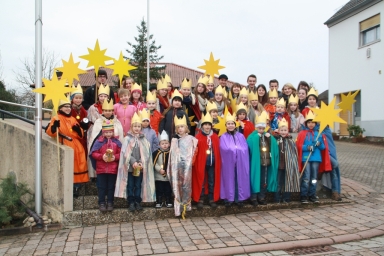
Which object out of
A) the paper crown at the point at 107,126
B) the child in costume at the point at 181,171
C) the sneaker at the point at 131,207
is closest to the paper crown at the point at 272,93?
the child in costume at the point at 181,171

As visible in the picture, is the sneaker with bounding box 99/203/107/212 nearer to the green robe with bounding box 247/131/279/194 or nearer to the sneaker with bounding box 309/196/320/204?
the green robe with bounding box 247/131/279/194

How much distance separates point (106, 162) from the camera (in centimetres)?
589

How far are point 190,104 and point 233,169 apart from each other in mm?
1799

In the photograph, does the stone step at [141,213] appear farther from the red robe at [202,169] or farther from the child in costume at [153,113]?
the child in costume at [153,113]

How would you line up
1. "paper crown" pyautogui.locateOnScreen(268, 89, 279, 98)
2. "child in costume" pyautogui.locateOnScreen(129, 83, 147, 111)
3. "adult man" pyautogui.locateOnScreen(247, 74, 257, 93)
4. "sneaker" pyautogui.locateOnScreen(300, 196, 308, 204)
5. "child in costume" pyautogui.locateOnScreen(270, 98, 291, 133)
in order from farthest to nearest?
"adult man" pyautogui.locateOnScreen(247, 74, 257, 93) < "paper crown" pyautogui.locateOnScreen(268, 89, 279, 98) < "child in costume" pyautogui.locateOnScreen(270, 98, 291, 133) < "child in costume" pyautogui.locateOnScreen(129, 83, 147, 111) < "sneaker" pyautogui.locateOnScreen(300, 196, 308, 204)

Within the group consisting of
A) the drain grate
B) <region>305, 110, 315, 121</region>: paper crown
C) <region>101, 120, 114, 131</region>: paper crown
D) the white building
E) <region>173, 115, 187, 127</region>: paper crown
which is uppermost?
the white building

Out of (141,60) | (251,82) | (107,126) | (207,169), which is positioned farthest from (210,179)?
(141,60)

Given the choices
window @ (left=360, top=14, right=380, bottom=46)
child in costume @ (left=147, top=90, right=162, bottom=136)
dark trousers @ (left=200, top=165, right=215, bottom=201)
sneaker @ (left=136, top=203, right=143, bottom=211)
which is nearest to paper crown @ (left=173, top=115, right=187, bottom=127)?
child in costume @ (left=147, top=90, right=162, bottom=136)

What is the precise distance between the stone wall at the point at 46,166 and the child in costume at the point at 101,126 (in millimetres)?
475

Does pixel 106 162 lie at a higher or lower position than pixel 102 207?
higher

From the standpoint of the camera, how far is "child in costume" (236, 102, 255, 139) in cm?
703

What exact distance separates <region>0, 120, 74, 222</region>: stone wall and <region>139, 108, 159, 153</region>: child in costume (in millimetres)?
1277

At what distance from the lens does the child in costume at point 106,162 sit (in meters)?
5.88

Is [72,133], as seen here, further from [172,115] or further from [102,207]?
[172,115]
